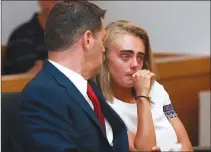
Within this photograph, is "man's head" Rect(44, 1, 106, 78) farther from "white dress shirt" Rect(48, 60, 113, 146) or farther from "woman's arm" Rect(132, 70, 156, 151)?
"woman's arm" Rect(132, 70, 156, 151)

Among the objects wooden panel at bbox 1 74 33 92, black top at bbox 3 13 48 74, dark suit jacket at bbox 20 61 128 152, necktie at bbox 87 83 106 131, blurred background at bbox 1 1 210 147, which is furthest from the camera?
black top at bbox 3 13 48 74

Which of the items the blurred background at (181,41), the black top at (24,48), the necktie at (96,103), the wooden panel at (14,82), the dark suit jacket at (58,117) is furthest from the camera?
the black top at (24,48)

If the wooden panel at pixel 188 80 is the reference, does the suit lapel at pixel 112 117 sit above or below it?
above

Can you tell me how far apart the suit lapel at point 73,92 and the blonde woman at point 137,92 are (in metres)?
0.09

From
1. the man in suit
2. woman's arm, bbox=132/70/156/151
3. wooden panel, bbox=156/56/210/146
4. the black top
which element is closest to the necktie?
the man in suit

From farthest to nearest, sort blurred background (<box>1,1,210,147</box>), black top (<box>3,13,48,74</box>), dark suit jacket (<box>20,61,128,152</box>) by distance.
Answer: black top (<box>3,13,48,74</box>) < blurred background (<box>1,1,210,147</box>) < dark suit jacket (<box>20,61,128,152</box>)

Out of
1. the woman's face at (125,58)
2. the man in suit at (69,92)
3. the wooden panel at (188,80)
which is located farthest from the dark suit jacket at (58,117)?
the wooden panel at (188,80)

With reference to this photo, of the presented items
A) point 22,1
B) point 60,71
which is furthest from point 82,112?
point 22,1

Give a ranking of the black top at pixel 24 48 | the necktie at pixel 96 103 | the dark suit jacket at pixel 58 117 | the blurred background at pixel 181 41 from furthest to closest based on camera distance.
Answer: the black top at pixel 24 48 → the blurred background at pixel 181 41 → the necktie at pixel 96 103 → the dark suit jacket at pixel 58 117

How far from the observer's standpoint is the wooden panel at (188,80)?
196 cm

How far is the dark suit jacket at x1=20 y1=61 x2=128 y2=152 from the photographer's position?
135 cm

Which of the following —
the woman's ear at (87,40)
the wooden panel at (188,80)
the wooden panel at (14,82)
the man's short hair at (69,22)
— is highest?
the man's short hair at (69,22)

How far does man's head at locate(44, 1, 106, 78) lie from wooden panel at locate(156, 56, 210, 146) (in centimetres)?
48

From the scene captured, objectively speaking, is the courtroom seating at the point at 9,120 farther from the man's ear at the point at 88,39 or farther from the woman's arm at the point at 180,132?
the woman's arm at the point at 180,132
